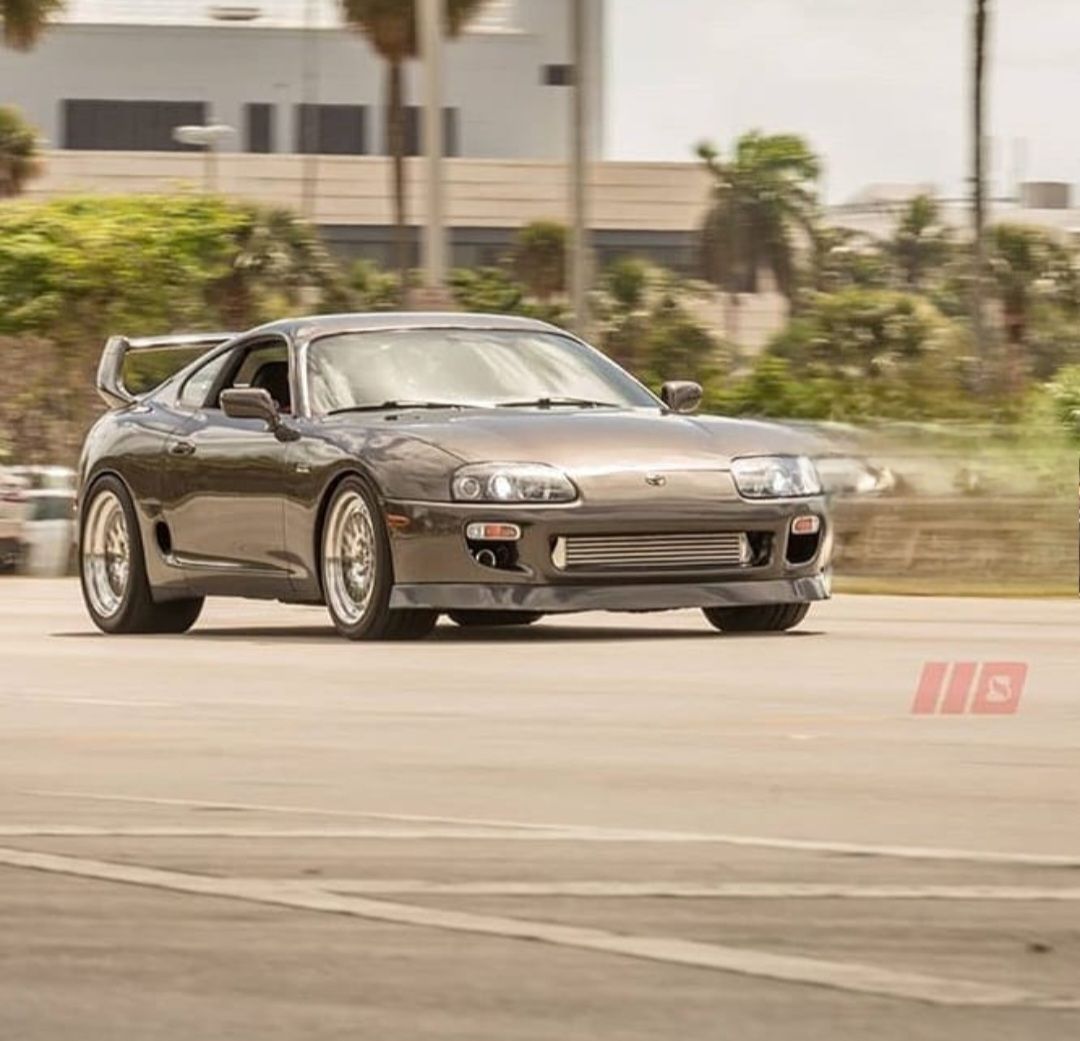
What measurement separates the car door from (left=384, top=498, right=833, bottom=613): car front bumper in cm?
101

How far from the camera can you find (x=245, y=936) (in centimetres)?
623

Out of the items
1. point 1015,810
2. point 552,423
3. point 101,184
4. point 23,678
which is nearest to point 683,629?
point 552,423

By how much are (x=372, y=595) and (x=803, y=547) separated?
1735mm

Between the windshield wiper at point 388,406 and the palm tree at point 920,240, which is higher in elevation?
the windshield wiper at point 388,406

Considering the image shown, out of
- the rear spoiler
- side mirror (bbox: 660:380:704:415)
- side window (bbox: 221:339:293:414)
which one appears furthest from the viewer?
the rear spoiler

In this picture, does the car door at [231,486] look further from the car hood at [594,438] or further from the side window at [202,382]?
the car hood at [594,438]

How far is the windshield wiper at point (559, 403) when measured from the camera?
49.0 ft

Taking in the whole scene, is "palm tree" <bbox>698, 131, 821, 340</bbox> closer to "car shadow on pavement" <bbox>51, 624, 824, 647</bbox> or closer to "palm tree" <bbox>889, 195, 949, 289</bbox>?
"palm tree" <bbox>889, 195, 949, 289</bbox>

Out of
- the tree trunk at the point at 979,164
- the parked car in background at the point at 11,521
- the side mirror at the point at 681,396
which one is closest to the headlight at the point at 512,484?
the side mirror at the point at 681,396

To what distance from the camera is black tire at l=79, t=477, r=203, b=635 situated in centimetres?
1593

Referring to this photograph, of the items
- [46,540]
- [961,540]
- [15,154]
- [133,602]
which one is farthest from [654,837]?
[15,154]

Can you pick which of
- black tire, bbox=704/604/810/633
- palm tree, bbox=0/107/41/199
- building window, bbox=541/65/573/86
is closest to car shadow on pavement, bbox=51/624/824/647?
black tire, bbox=704/604/810/633

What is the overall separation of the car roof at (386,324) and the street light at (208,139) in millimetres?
32245

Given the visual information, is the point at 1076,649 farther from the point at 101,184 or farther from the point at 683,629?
the point at 101,184
